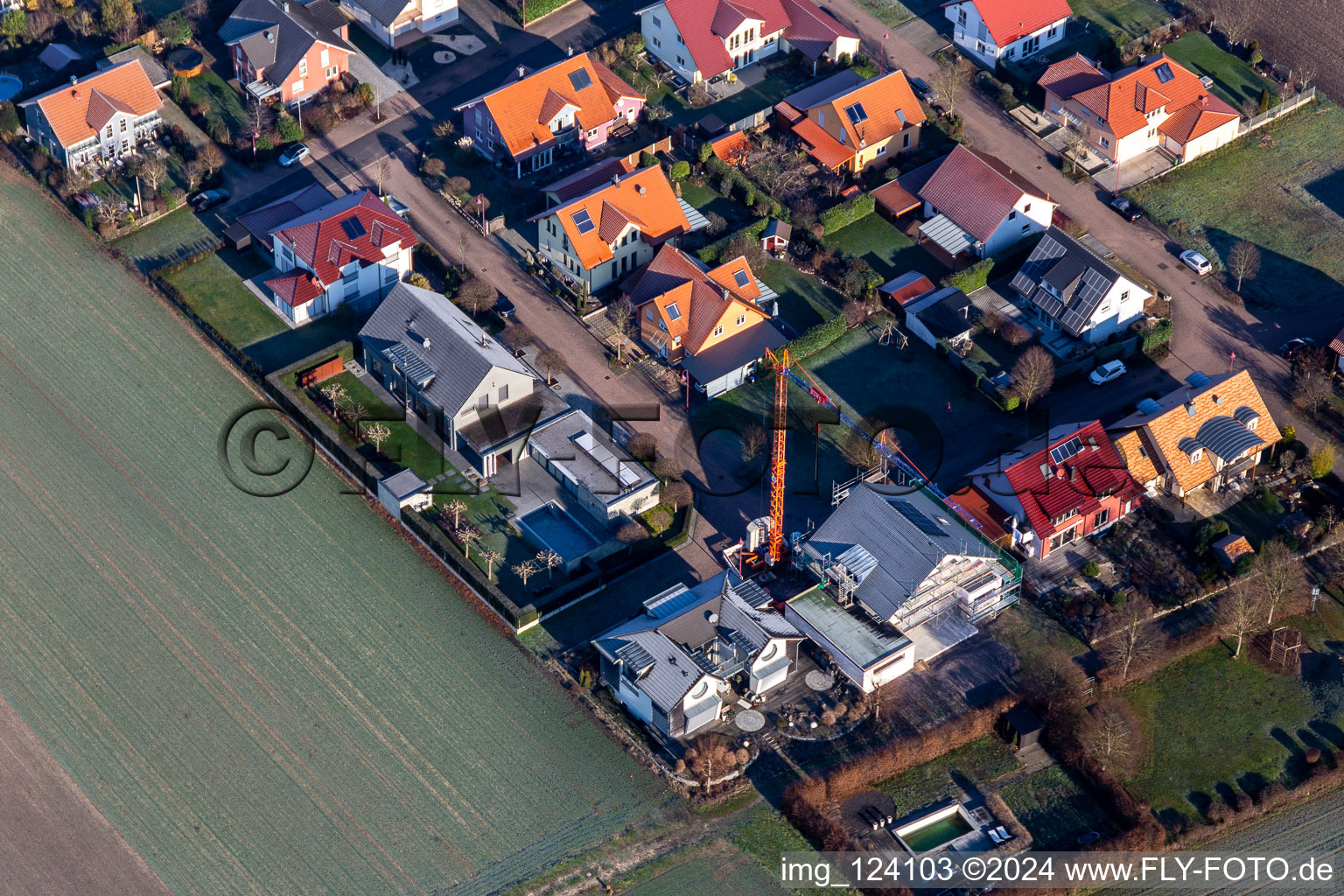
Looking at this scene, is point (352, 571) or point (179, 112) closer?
point (352, 571)

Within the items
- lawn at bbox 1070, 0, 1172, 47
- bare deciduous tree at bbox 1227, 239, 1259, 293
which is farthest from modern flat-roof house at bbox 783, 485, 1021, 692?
lawn at bbox 1070, 0, 1172, 47

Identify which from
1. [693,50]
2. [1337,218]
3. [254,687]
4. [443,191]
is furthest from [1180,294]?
[254,687]

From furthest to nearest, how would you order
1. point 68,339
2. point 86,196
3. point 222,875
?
point 86,196
point 68,339
point 222,875

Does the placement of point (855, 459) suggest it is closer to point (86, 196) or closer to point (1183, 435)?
point (1183, 435)

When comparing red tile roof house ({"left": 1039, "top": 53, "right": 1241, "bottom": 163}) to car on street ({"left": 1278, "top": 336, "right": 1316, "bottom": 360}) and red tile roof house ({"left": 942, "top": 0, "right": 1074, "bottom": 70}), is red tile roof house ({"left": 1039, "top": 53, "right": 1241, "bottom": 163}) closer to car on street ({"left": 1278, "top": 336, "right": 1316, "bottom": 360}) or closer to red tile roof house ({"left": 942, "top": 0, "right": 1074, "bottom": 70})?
red tile roof house ({"left": 942, "top": 0, "right": 1074, "bottom": 70})

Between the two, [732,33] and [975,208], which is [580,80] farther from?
[975,208]

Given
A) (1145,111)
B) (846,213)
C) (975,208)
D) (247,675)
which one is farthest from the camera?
(1145,111)

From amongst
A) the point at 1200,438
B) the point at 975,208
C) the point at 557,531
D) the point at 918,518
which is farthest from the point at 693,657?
the point at 975,208

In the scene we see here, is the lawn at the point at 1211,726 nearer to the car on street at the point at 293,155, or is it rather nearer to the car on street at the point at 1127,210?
the car on street at the point at 1127,210
